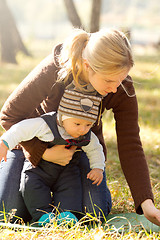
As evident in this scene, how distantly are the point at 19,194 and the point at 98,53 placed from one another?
40.5 inches

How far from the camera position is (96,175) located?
253 centimetres

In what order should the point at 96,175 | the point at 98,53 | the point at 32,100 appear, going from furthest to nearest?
1. the point at 96,175
2. the point at 32,100
3. the point at 98,53

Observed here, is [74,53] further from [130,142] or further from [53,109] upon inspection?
[130,142]

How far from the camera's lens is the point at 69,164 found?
2598mm

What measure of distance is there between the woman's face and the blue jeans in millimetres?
657

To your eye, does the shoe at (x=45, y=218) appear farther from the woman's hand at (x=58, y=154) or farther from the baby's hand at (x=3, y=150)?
the baby's hand at (x=3, y=150)

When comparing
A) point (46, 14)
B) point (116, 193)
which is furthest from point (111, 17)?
point (116, 193)

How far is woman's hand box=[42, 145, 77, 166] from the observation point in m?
2.45

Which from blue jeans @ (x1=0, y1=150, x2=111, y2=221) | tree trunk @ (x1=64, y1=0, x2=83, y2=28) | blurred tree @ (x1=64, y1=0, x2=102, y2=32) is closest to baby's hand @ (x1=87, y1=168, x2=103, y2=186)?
blue jeans @ (x1=0, y1=150, x2=111, y2=221)

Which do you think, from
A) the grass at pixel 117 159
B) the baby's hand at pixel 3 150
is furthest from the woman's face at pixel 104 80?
the baby's hand at pixel 3 150

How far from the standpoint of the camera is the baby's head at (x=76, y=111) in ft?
7.42

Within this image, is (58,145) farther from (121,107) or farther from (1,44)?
(1,44)

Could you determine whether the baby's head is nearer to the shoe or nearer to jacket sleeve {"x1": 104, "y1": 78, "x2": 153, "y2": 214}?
jacket sleeve {"x1": 104, "y1": 78, "x2": 153, "y2": 214}

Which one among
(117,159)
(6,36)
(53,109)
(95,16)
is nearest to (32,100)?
(53,109)
